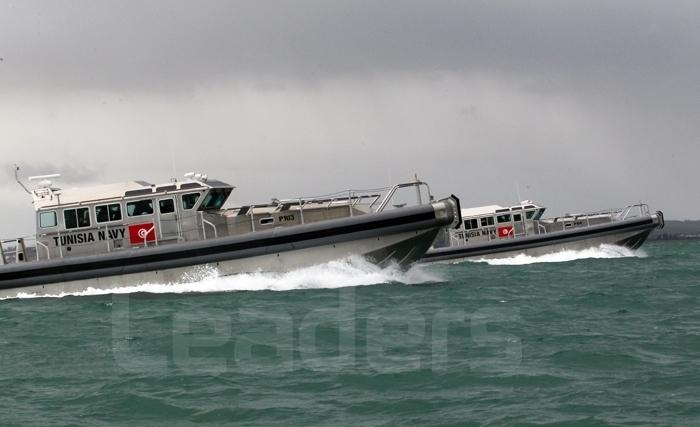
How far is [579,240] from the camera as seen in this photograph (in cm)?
3659

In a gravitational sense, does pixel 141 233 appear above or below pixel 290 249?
above

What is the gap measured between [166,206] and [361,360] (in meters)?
11.3

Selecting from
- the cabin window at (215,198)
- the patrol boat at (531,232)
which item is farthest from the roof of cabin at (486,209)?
the cabin window at (215,198)

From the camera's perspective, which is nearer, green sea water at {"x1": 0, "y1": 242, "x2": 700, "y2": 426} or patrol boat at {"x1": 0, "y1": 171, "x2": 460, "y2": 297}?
green sea water at {"x1": 0, "y1": 242, "x2": 700, "y2": 426}

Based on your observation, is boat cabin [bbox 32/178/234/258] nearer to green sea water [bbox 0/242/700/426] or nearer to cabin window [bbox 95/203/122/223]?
cabin window [bbox 95/203/122/223]

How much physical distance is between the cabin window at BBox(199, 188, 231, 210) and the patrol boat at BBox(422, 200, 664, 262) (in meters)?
18.4

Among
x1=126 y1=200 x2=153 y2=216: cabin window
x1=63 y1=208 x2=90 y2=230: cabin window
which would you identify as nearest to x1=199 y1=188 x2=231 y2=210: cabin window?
x1=126 y1=200 x2=153 y2=216: cabin window

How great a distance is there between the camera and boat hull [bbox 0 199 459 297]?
58.5 ft

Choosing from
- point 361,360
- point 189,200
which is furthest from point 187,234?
point 361,360

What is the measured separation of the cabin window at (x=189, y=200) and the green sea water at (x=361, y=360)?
146 inches

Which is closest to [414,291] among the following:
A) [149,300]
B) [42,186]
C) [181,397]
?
[149,300]

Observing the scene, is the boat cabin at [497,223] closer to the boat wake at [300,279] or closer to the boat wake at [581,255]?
the boat wake at [581,255]

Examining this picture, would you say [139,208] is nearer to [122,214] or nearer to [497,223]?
[122,214]

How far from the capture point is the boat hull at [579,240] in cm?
3631
